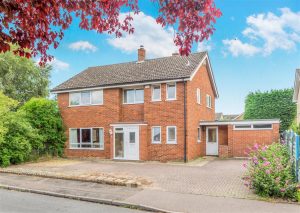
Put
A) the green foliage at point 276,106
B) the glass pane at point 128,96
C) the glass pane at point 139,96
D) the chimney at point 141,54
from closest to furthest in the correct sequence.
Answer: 1. the glass pane at point 139,96
2. the glass pane at point 128,96
3. the chimney at point 141,54
4. the green foliage at point 276,106

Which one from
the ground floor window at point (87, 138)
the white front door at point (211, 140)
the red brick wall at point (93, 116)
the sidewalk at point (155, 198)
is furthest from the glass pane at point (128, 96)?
the sidewalk at point (155, 198)

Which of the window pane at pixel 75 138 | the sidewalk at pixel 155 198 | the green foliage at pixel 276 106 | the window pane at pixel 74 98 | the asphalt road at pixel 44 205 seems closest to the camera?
the sidewalk at pixel 155 198

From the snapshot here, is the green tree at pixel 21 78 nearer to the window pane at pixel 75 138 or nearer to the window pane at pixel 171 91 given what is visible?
the window pane at pixel 75 138

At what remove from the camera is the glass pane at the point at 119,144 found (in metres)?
20.5

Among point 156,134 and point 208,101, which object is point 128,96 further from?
point 208,101

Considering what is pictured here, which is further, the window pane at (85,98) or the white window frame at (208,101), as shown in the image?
the white window frame at (208,101)

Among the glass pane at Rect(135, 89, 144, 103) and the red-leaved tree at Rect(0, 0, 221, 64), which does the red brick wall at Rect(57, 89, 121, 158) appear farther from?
the red-leaved tree at Rect(0, 0, 221, 64)

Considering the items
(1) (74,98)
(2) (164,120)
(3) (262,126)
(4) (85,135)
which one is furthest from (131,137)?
(3) (262,126)

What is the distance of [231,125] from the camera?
2116 cm

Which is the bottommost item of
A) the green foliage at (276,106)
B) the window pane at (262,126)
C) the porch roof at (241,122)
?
the window pane at (262,126)

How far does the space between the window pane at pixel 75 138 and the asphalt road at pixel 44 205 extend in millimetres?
12147

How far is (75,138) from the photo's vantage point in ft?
74.4

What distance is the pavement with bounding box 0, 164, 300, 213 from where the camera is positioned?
8.18 metres

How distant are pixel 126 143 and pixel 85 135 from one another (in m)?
3.82
